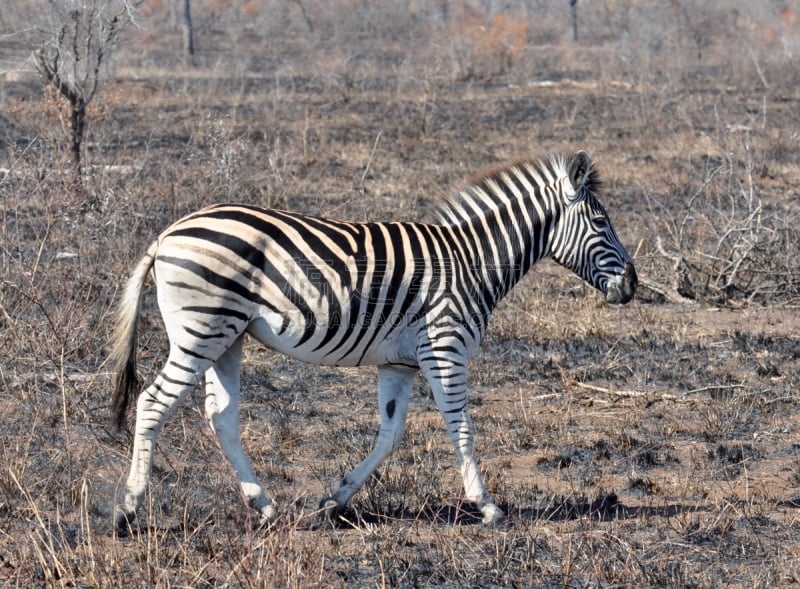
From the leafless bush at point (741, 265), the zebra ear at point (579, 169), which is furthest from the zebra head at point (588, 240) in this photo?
the leafless bush at point (741, 265)

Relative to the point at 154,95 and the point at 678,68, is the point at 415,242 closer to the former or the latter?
the point at 154,95

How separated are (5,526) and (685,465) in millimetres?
3752

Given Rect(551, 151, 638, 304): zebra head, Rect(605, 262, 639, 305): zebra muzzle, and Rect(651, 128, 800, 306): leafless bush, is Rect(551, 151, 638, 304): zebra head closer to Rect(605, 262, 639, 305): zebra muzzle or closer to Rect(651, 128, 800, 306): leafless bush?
Rect(605, 262, 639, 305): zebra muzzle

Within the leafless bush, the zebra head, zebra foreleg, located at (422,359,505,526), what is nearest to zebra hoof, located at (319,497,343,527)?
zebra foreleg, located at (422,359,505,526)

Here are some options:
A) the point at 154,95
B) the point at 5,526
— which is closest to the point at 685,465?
the point at 5,526

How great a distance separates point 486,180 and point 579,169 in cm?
50

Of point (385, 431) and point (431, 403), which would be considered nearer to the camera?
point (385, 431)

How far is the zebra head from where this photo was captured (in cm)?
571

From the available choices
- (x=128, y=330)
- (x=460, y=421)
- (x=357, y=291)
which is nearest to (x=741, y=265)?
(x=460, y=421)

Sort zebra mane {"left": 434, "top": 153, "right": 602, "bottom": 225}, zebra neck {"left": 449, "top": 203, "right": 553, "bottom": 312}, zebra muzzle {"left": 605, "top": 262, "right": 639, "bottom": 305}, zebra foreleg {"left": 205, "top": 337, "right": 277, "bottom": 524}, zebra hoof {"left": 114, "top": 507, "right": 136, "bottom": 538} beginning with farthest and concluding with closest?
zebra muzzle {"left": 605, "top": 262, "right": 639, "bottom": 305}, zebra mane {"left": 434, "top": 153, "right": 602, "bottom": 225}, zebra neck {"left": 449, "top": 203, "right": 553, "bottom": 312}, zebra foreleg {"left": 205, "top": 337, "right": 277, "bottom": 524}, zebra hoof {"left": 114, "top": 507, "right": 136, "bottom": 538}

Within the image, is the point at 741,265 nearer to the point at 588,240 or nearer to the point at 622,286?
the point at 622,286

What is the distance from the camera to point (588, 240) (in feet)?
18.8

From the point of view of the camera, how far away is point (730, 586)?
4.50 m

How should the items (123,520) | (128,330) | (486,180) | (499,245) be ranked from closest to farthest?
(123,520), (128,330), (499,245), (486,180)
